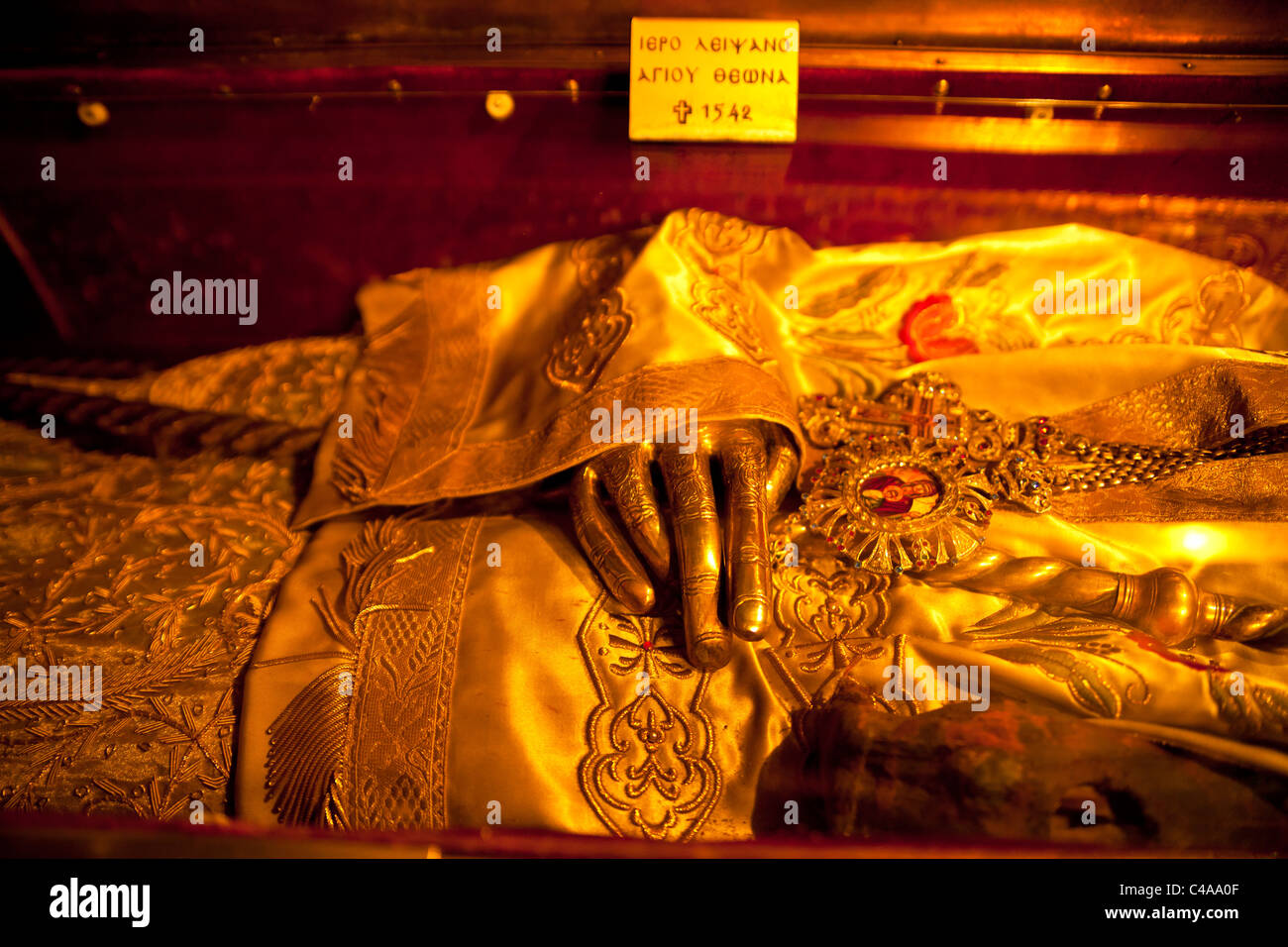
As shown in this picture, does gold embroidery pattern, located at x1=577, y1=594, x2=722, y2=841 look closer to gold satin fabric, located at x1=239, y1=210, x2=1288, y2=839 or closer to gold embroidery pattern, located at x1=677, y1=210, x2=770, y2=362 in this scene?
gold satin fabric, located at x1=239, y1=210, x2=1288, y2=839

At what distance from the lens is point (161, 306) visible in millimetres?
1812

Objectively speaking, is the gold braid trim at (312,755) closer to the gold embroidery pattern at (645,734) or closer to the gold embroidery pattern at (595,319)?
the gold embroidery pattern at (645,734)

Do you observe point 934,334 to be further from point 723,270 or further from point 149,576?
point 149,576

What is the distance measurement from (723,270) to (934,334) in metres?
0.43

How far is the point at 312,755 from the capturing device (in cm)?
103

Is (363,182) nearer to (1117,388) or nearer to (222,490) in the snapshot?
(222,490)

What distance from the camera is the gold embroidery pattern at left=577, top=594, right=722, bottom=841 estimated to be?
0.98 m

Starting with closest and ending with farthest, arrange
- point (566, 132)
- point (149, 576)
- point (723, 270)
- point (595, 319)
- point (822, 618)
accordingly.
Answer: point (822, 618) < point (149, 576) < point (595, 319) < point (723, 270) < point (566, 132)

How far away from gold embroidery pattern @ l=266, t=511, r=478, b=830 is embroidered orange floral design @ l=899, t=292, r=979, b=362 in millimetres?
928

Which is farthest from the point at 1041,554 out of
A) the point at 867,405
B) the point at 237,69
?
the point at 237,69

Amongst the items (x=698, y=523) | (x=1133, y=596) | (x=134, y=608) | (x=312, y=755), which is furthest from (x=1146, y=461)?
(x=134, y=608)

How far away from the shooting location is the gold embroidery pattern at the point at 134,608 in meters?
1.04

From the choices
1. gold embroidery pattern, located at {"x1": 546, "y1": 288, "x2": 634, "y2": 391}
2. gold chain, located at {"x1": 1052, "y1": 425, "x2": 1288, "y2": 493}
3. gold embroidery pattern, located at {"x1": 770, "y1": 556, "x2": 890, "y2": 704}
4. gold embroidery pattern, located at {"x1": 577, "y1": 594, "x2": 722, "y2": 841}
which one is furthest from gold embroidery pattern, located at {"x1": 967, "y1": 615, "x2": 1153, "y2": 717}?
gold embroidery pattern, located at {"x1": 546, "y1": 288, "x2": 634, "y2": 391}
